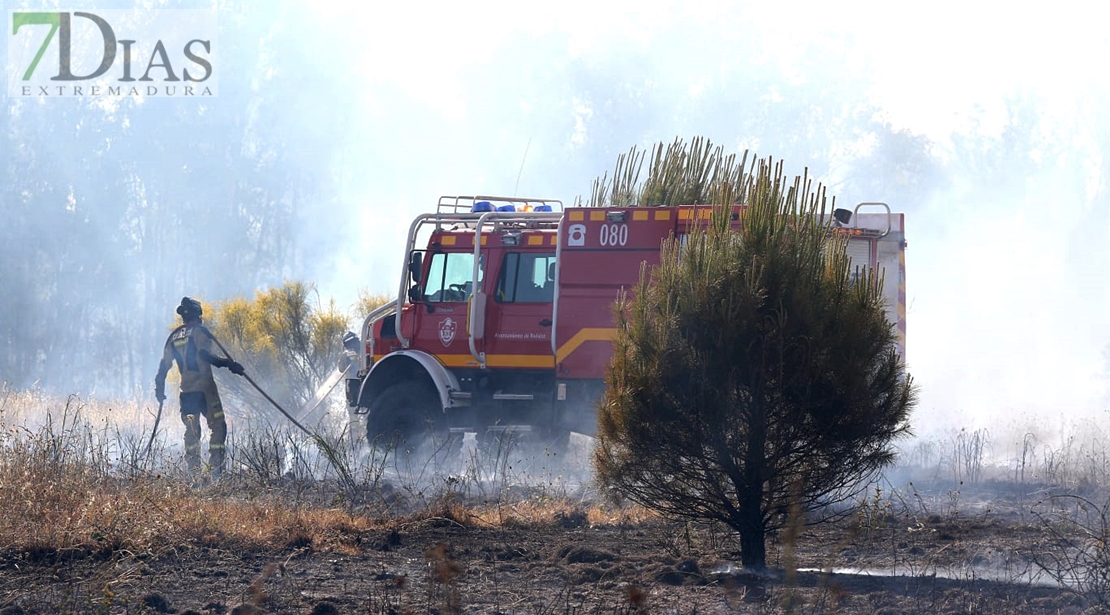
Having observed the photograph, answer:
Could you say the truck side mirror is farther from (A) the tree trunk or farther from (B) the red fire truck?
(A) the tree trunk

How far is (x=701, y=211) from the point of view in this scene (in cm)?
Answer: 1166

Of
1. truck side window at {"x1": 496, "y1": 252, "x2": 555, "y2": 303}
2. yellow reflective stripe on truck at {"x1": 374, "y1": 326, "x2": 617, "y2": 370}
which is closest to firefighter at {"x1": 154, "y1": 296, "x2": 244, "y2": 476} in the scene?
yellow reflective stripe on truck at {"x1": 374, "y1": 326, "x2": 617, "y2": 370}

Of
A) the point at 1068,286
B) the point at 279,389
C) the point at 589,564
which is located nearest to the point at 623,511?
the point at 589,564

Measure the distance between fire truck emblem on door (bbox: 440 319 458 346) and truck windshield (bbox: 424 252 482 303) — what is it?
9.9 inches

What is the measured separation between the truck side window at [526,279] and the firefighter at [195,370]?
287 centimetres

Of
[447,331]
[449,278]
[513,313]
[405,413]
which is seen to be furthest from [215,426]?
[513,313]

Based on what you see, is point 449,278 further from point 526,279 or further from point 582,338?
point 582,338

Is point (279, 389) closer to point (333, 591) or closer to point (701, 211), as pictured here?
point (701, 211)

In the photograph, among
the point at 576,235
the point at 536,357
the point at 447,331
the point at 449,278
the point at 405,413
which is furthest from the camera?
the point at 449,278

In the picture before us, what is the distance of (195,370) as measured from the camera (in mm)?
11969

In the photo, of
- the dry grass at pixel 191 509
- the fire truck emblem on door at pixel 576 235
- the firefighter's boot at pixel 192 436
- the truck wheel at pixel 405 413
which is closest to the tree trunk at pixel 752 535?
the dry grass at pixel 191 509

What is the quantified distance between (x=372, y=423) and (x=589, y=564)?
6.42m

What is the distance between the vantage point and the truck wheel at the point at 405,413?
13.1 m

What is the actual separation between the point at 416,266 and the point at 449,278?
39 cm
